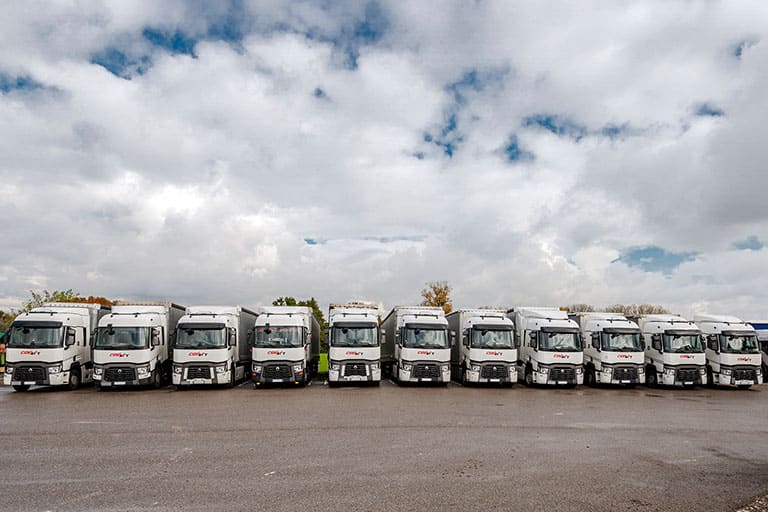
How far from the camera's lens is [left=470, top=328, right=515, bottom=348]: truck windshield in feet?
76.9

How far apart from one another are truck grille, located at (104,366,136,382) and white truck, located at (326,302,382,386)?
24.2 feet

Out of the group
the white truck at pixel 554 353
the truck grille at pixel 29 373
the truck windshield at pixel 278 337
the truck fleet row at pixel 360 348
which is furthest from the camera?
the white truck at pixel 554 353

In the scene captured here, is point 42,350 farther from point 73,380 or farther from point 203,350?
point 203,350

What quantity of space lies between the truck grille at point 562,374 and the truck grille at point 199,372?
44.2 feet

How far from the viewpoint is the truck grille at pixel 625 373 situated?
2386cm

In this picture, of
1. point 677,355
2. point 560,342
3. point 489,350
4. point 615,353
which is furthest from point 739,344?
point 489,350

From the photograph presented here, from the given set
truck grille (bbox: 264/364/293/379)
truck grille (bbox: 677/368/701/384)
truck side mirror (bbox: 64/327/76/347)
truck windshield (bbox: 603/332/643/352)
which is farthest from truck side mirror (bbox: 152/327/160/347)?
truck grille (bbox: 677/368/701/384)

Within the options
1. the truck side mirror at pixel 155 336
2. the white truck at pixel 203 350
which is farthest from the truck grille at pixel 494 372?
the truck side mirror at pixel 155 336

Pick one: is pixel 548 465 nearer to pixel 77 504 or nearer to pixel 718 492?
pixel 718 492

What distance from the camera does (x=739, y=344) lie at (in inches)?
1015

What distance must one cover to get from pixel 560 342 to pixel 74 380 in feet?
62.9

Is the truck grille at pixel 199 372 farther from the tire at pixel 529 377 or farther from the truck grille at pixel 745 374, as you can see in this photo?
the truck grille at pixel 745 374

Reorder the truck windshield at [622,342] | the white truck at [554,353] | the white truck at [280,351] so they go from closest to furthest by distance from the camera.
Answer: the white truck at [280,351], the white truck at [554,353], the truck windshield at [622,342]

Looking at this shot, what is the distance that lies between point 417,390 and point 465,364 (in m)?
2.94
